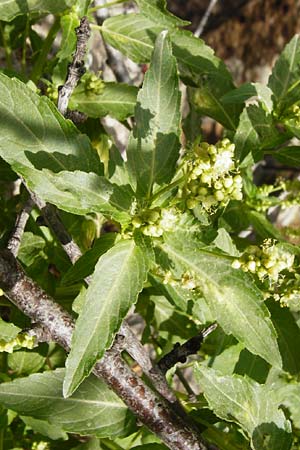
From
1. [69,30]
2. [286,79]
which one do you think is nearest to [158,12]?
[69,30]

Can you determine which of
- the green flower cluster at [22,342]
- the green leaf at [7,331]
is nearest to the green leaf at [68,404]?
the green leaf at [7,331]

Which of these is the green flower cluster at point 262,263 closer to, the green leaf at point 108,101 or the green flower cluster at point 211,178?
the green flower cluster at point 211,178

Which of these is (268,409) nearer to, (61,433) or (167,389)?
(167,389)

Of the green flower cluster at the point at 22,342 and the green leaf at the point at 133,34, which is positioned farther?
the green leaf at the point at 133,34

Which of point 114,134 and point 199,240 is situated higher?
point 199,240

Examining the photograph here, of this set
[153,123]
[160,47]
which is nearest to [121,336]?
[153,123]

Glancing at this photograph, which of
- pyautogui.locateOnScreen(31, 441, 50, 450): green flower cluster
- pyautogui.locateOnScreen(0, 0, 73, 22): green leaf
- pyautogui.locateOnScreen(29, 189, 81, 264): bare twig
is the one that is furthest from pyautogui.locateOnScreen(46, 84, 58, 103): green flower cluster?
pyautogui.locateOnScreen(31, 441, 50, 450): green flower cluster

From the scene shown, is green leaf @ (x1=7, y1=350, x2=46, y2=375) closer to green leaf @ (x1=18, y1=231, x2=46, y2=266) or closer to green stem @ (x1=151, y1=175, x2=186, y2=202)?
green leaf @ (x1=18, y1=231, x2=46, y2=266)
